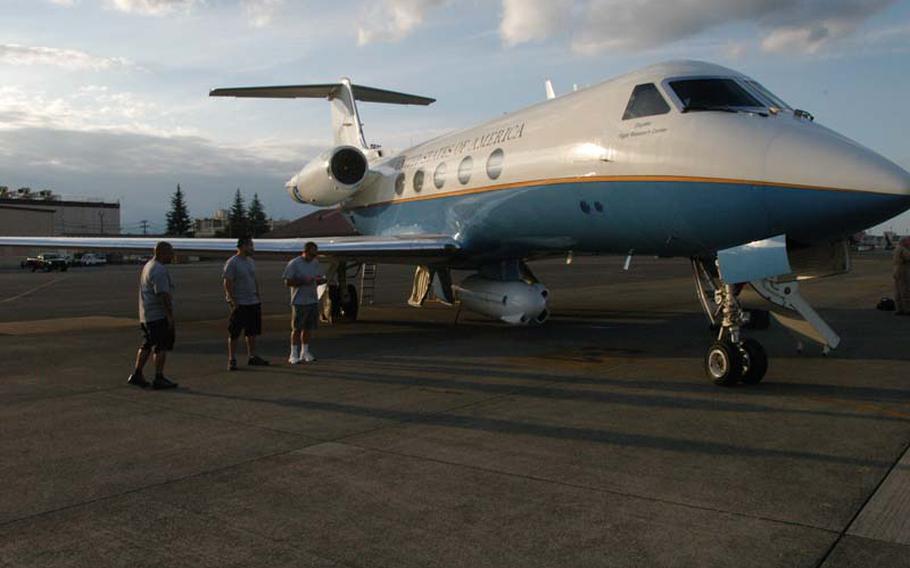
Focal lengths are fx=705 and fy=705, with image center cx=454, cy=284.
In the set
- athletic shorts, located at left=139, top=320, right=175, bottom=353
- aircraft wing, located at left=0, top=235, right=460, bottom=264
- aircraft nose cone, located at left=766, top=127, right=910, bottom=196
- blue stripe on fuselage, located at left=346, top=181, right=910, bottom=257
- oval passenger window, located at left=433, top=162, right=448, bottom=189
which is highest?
oval passenger window, located at left=433, top=162, right=448, bottom=189

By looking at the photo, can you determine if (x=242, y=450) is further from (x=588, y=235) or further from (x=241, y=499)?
(x=588, y=235)

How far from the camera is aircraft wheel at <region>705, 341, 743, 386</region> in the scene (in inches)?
299

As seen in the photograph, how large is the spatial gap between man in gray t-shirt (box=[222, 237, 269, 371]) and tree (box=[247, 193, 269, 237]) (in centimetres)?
11753

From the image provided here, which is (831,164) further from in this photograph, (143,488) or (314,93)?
(314,93)

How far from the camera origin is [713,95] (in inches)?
330

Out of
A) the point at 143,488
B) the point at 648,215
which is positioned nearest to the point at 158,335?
the point at 143,488

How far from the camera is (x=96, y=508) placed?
4.22 m

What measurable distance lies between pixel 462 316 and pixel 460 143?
4432 mm

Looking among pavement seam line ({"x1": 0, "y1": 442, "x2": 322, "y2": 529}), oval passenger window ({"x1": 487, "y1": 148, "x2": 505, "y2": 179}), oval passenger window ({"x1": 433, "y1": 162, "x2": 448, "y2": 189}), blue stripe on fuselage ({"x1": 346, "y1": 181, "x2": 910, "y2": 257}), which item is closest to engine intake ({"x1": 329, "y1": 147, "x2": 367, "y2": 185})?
oval passenger window ({"x1": 433, "y1": 162, "x2": 448, "y2": 189})

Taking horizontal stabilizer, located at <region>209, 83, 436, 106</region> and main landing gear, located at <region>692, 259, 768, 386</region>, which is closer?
main landing gear, located at <region>692, 259, 768, 386</region>

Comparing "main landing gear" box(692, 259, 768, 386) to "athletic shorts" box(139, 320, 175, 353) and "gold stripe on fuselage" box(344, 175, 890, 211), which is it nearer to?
"gold stripe on fuselage" box(344, 175, 890, 211)

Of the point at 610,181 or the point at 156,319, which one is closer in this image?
the point at 156,319

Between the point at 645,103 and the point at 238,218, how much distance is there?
125 metres

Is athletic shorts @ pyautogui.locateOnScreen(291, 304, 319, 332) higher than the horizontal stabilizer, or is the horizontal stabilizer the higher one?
the horizontal stabilizer
